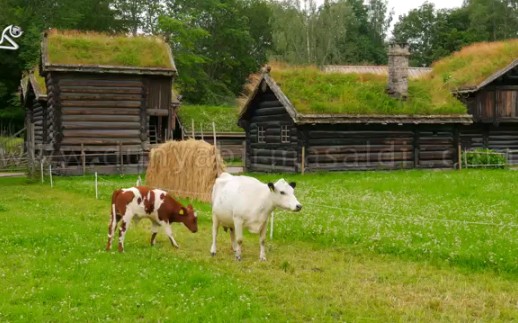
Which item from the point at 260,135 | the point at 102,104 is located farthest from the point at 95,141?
the point at 260,135

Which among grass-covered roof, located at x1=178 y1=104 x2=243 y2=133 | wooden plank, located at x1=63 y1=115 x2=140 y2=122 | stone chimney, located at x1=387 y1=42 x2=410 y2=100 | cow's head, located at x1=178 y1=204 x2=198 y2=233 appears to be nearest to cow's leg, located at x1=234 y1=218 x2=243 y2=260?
cow's head, located at x1=178 y1=204 x2=198 y2=233

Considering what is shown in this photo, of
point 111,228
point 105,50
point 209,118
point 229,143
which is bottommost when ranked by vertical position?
point 111,228

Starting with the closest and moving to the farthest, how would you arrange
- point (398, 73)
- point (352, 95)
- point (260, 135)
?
1. point (352, 95)
2. point (398, 73)
3. point (260, 135)

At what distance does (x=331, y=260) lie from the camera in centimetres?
1189

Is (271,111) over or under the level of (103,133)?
over

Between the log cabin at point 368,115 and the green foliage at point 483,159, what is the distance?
77 cm

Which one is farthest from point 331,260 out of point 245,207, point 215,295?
point 215,295

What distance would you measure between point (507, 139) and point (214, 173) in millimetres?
27090

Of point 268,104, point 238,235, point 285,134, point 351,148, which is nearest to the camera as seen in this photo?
point 238,235

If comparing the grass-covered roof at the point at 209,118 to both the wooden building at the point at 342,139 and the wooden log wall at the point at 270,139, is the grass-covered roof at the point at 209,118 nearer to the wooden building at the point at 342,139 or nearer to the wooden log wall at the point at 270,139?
the wooden log wall at the point at 270,139

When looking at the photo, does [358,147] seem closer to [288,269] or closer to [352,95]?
[352,95]

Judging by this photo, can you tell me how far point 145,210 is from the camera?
501 inches

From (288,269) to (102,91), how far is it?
83.3 ft

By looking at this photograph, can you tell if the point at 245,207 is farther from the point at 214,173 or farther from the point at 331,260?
the point at 214,173
